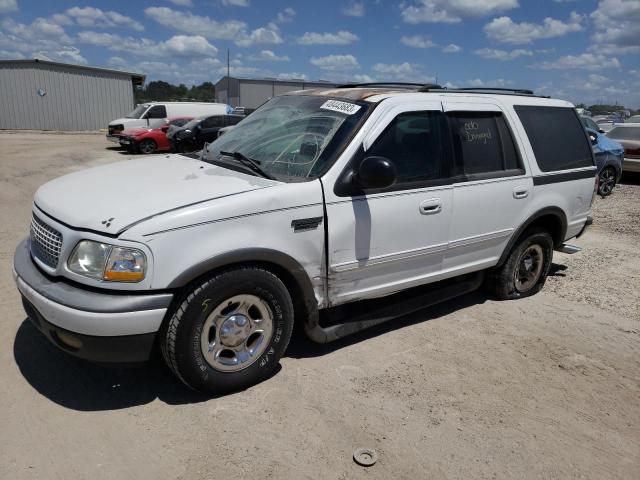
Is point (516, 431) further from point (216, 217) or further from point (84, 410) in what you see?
point (84, 410)

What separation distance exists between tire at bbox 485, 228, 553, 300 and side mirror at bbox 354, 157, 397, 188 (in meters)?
2.09

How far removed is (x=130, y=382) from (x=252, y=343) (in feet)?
2.75

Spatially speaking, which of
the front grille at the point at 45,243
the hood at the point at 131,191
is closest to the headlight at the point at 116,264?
the hood at the point at 131,191

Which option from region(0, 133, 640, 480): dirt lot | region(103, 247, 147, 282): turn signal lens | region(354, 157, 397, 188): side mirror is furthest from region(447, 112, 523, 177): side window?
region(103, 247, 147, 282): turn signal lens

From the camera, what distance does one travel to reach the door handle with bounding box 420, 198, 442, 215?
380 cm

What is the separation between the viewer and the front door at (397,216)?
3.45 meters

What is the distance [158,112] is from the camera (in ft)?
69.6

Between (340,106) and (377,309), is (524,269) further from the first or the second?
(340,106)

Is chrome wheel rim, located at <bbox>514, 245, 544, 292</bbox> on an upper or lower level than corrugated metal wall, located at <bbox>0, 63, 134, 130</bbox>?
lower

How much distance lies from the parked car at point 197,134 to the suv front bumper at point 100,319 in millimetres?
14776

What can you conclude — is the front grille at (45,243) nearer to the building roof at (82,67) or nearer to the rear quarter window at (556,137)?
the rear quarter window at (556,137)

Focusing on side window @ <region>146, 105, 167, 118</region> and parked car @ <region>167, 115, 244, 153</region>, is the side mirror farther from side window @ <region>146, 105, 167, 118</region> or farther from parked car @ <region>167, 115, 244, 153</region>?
side window @ <region>146, 105, 167, 118</region>

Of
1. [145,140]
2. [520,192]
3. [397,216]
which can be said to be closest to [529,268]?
[520,192]

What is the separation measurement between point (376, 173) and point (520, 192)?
189cm
